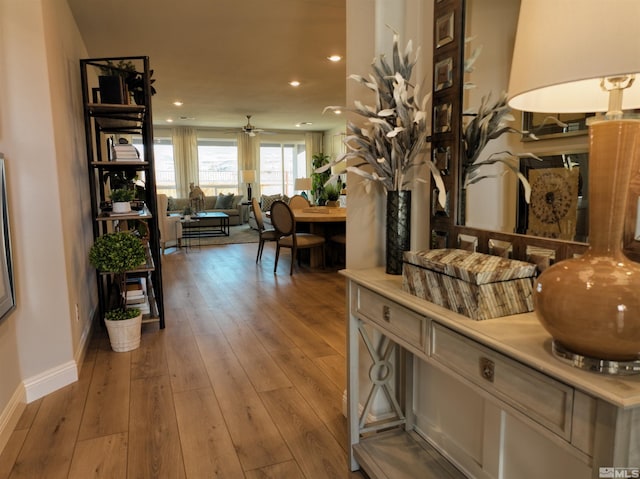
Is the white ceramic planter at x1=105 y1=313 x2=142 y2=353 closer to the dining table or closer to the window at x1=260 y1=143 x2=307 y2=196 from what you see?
the dining table

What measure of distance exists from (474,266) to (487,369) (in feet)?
0.92

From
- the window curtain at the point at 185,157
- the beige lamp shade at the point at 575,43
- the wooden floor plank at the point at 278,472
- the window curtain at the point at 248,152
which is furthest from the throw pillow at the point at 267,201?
the beige lamp shade at the point at 575,43

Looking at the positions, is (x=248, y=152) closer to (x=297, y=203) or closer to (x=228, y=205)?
(x=228, y=205)

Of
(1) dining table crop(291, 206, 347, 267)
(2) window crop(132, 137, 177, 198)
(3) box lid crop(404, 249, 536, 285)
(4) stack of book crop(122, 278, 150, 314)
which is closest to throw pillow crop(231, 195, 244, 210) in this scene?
(2) window crop(132, 137, 177, 198)

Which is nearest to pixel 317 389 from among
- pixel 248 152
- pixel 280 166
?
pixel 248 152

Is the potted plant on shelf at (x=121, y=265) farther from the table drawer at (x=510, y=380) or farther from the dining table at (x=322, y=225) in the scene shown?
the dining table at (x=322, y=225)

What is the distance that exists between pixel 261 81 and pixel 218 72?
0.72m

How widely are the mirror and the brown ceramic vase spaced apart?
28 cm

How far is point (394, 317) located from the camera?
140 centimetres

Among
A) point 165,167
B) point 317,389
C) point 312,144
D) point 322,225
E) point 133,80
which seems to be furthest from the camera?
point 312,144

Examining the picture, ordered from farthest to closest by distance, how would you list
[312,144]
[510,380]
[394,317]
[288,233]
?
[312,144], [288,233], [394,317], [510,380]

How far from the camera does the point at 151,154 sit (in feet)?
10.8

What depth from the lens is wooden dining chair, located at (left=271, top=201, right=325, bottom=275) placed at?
17.6 ft

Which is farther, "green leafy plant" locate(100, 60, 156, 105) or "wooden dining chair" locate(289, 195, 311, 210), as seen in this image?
"wooden dining chair" locate(289, 195, 311, 210)
